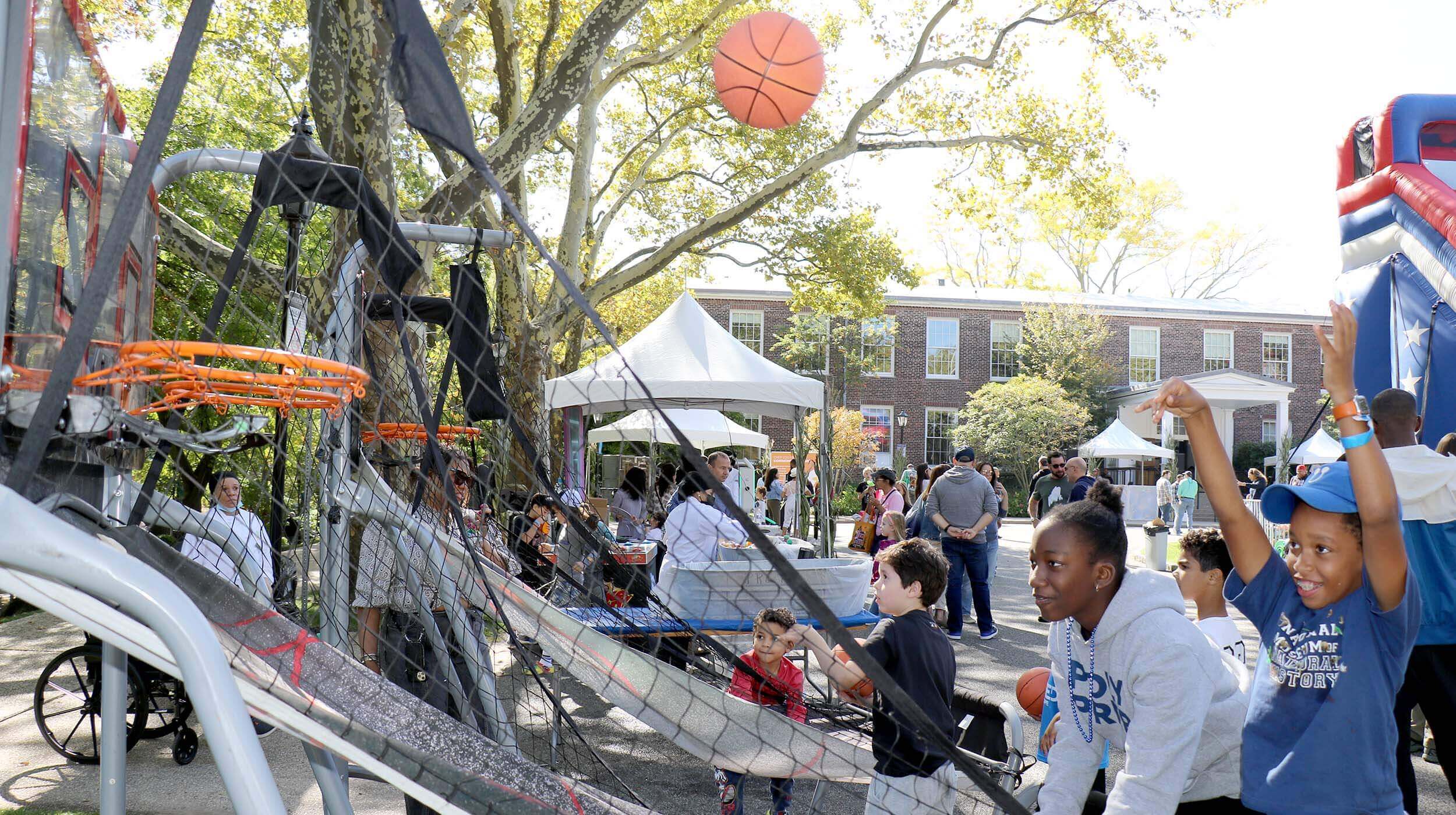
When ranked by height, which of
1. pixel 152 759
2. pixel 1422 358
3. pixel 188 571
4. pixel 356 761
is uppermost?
pixel 1422 358

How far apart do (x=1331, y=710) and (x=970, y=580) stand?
23.3ft

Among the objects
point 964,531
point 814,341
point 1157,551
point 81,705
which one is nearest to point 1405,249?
point 964,531

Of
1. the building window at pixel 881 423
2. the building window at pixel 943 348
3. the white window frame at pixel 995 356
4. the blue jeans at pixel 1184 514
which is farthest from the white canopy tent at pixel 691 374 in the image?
the white window frame at pixel 995 356

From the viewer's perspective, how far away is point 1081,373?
111 feet

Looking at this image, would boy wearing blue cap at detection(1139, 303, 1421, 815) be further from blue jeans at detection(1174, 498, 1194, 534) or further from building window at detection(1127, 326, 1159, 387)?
building window at detection(1127, 326, 1159, 387)

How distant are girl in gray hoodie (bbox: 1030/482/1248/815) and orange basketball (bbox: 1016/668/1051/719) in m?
1.20

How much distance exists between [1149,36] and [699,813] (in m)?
12.8

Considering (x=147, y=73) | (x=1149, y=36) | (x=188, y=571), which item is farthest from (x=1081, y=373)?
(x=188, y=571)

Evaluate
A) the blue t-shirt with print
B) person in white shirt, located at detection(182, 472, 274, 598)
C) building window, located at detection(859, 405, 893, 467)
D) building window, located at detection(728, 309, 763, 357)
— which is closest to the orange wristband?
the blue t-shirt with print

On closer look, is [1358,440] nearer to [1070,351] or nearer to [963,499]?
[963,499]

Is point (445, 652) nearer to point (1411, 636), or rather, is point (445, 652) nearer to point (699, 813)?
point (699, 813)

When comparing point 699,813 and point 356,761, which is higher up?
point 356,761

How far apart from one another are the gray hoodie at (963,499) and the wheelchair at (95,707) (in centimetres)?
598

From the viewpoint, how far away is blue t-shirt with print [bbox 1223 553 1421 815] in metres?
2.10
